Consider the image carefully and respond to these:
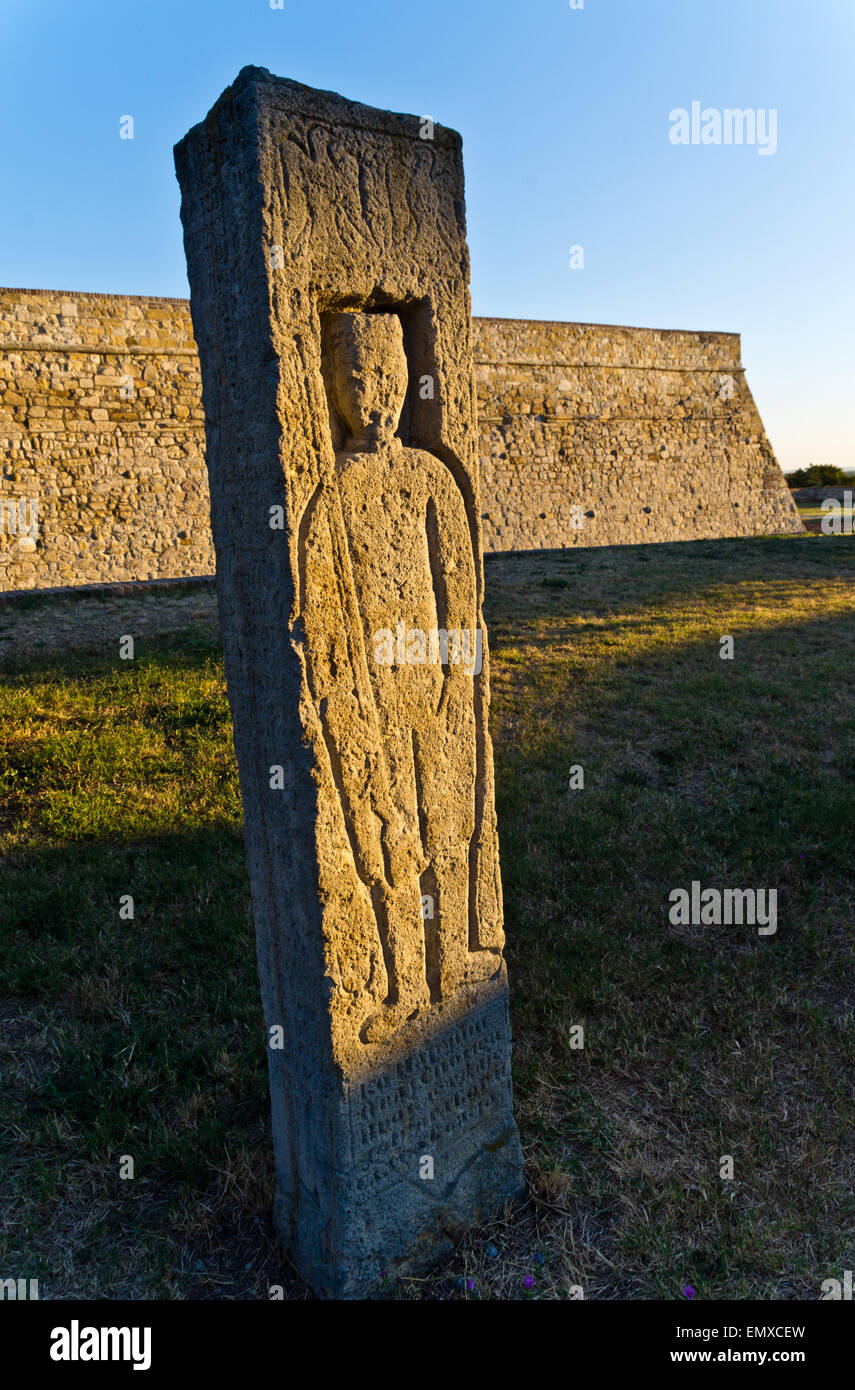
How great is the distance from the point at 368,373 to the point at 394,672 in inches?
27.4

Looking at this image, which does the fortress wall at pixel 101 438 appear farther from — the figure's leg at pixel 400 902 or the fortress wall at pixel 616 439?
the figure's leg at pixel 400 902

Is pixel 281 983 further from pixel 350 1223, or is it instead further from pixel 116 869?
pixel 116 869

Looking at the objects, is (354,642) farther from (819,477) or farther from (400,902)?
(819,477)

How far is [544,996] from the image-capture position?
3.25m

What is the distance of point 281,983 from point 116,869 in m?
2.00

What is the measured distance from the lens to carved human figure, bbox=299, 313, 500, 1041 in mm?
2014

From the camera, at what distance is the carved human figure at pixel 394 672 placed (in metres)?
2.01

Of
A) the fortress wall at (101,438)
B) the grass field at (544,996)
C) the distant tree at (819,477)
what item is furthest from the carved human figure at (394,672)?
the distant tree at (819,477)

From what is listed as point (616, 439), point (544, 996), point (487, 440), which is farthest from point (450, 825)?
point (616, 439)

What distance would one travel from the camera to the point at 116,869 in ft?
12.8

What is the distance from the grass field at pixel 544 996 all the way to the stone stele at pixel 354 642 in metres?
0.32

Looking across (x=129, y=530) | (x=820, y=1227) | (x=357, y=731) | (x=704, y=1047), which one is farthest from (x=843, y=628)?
(x=129, y=530)

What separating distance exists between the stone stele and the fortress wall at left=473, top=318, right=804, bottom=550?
15195 millimetres

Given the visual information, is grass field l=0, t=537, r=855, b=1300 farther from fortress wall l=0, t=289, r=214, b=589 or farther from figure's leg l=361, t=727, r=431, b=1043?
fortress wall l=0, t=289, r=214, b=589
